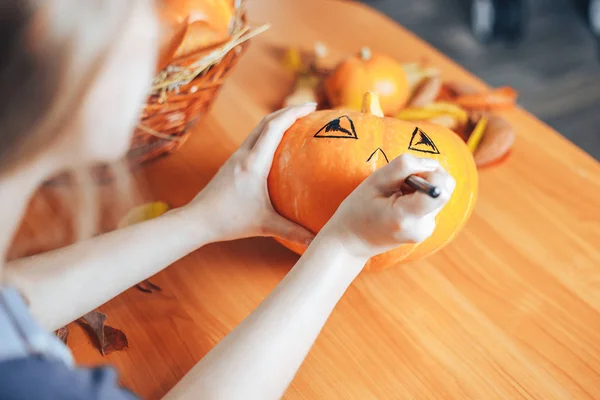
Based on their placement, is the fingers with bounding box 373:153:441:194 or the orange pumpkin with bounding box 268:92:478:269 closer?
the fingers with bounding box 373:153:441:194

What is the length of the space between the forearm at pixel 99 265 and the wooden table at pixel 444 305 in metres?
0.04

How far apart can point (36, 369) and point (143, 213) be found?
39 centimetres

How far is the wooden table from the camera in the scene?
678mm

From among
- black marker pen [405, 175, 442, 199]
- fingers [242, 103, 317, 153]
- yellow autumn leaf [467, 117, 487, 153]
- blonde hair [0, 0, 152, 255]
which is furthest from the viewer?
yellow autumn leaf [467, 117, 487, 153]

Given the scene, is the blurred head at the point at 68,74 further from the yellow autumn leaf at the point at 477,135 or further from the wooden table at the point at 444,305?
the yellow autumn leaf at the point at 477,135

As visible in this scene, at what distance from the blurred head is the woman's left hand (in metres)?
0.23

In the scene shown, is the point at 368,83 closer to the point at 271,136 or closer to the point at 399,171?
the point at 271,136

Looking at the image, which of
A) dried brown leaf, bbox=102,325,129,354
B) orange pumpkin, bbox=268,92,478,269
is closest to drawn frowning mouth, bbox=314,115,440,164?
orange pumpkin, bbox=268,92,478,269

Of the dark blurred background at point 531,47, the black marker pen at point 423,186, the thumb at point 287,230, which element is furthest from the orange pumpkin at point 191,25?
the dark blurred background at point 531,47

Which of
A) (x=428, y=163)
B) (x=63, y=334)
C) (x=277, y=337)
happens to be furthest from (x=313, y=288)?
(x=63, y=334)

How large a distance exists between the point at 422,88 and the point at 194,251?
19.3 inches

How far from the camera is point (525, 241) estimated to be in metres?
0.83

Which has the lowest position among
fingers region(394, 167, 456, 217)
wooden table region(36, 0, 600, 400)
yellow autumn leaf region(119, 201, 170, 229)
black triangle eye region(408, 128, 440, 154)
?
wooden table region(36, 0, 600, 400)

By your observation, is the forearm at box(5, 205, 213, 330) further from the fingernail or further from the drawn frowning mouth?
the fingernail
